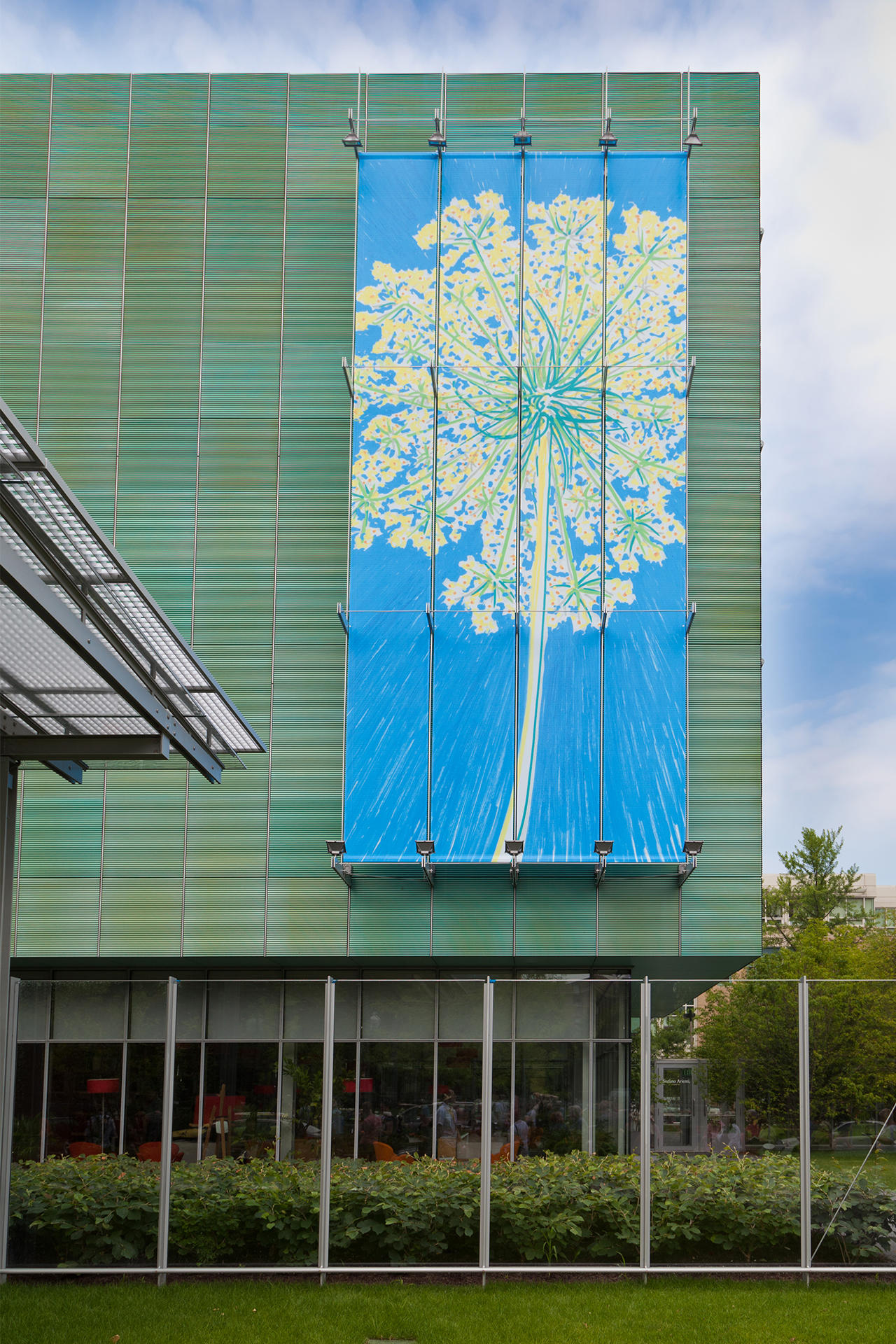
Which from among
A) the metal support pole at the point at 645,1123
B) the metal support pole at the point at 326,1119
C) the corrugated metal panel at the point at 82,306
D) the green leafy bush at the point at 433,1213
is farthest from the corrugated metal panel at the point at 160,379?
the metal support pole at the point at 645,1123

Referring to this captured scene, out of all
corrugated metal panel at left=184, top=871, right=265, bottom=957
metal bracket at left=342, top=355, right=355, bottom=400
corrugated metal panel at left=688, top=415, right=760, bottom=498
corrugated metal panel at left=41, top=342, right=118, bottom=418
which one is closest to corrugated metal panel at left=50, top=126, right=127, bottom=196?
corrugated metal panel at left=41, top=342, right=118, bottom=418

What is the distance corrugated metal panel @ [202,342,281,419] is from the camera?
23.2 meters

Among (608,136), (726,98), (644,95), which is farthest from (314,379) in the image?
(726,98)

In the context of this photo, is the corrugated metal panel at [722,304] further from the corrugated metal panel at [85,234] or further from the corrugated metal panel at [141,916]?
the corrugated metal panel at [141,916]

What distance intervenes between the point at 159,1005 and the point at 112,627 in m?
4.73

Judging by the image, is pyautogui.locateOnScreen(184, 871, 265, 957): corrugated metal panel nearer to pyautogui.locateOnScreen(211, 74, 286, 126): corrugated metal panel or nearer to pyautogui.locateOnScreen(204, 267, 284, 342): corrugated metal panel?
pyautogui.locateOnScreen(204, 267, 284, 342): corrugated metal panel

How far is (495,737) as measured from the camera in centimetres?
2170

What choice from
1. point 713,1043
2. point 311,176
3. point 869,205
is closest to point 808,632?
point 869,205

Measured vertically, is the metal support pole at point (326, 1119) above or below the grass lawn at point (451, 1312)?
above

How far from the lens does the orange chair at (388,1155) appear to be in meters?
14.0

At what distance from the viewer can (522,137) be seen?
76.6ft

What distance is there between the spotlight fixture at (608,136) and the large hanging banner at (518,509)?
0.98ft

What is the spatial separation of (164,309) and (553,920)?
13.0m

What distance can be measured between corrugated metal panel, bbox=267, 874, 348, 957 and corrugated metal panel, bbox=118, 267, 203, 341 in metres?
9.31
